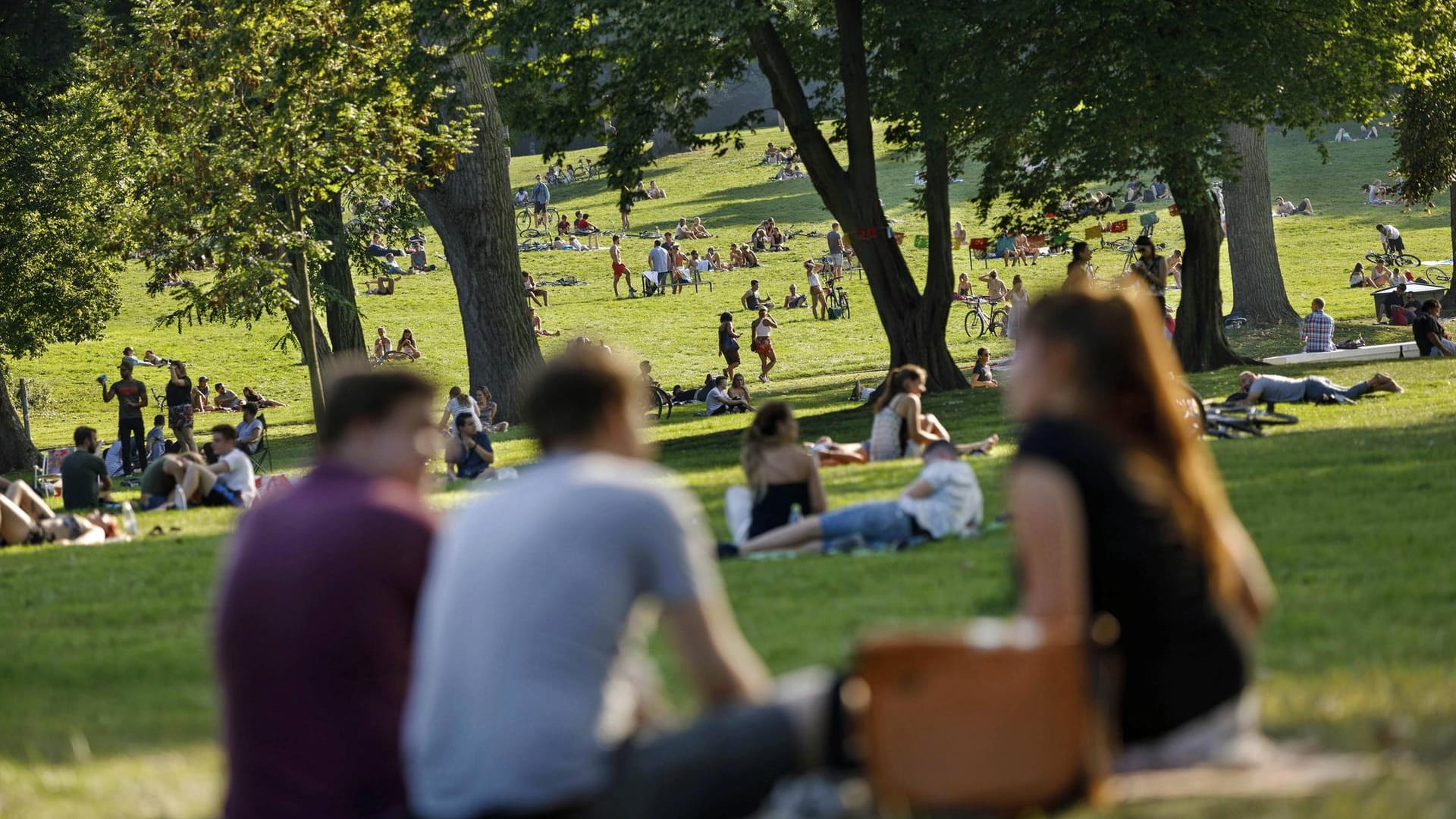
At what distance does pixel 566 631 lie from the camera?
3.94 metres

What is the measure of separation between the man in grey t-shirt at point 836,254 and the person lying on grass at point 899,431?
3401 centimetres

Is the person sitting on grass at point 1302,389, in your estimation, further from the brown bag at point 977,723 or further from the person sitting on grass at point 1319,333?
the brown bag at point 977,723

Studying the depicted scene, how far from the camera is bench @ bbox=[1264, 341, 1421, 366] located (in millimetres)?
28812

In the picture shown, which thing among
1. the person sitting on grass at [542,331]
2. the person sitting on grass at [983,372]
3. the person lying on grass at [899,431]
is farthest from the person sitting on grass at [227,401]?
the person lying on grass at [899,431]

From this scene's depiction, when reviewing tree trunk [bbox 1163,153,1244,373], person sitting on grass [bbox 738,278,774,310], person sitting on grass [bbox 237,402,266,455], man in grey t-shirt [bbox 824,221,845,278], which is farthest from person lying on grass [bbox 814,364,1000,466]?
man in grey t-shirt [bbox 824,221,845,278]

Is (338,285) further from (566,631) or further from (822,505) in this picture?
(566,631)

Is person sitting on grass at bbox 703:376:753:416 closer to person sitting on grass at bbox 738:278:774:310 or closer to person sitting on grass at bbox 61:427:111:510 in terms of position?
person sitting on grass at bbox 61:427:111:510

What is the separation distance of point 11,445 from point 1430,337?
81.9ft

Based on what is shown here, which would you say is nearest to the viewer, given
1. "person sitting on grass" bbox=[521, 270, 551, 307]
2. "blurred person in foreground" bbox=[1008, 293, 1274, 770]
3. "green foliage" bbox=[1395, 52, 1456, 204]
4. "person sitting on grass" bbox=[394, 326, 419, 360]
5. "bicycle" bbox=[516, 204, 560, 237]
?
"blurred person in foreground" bbox=[1008, 293, 1274, 770]

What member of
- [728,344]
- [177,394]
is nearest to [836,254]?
[728,344]

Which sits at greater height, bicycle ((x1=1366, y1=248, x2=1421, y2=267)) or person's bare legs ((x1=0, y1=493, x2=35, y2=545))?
person's bare legs ((x1=0, y1=493, x2=35, y2=545))

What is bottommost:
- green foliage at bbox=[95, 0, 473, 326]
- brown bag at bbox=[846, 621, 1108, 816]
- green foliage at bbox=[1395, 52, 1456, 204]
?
brown bag at bbox=[846, 621, 1108, 816]

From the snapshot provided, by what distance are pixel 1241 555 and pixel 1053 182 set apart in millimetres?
25318

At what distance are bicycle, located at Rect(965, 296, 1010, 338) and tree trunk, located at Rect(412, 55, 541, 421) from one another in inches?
589
